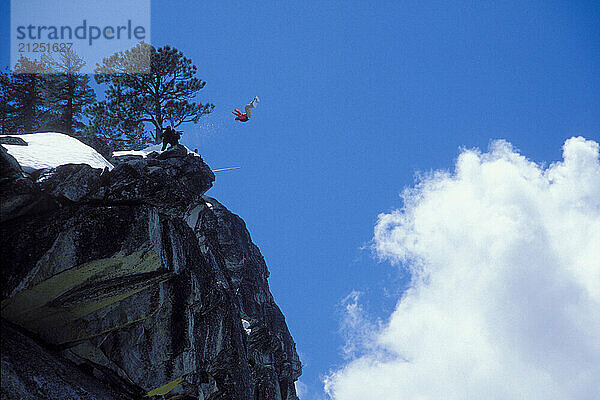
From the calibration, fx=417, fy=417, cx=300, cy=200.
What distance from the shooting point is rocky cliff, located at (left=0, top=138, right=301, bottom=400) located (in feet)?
47.4

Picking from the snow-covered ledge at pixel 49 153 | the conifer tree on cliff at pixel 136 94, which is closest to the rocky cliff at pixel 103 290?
the snow-covered ledge at pixel 49 153

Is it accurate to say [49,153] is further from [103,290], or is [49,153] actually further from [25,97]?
[25,97]

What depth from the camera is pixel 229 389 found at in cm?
2456

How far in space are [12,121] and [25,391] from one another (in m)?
42.6

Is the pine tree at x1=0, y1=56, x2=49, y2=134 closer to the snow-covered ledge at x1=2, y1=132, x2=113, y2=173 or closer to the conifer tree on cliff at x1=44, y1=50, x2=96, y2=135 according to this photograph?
the conifer tree on cliff at x1=44, y1=50, x2=96, y2=135

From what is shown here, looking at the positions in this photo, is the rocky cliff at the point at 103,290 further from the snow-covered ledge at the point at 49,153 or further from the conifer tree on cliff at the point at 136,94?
the conifer tree on cliff at the point at 136,94

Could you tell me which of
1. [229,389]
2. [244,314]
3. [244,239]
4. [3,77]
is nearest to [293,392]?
[244,314]

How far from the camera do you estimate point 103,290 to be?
16.5m

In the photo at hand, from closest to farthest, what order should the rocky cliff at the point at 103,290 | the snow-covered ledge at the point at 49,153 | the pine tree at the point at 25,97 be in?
the rocky cliff at the point at 103,290 → the snow-covered ledge at the point at 49,153 → the pine tree at the point at 25,97

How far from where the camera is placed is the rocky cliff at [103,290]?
1445 centimetres

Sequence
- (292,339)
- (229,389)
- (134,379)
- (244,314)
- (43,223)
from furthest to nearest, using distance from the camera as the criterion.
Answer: (292,339), (244,314), (229,389), (134,379), (43,223)

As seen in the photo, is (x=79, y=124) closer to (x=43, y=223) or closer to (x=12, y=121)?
(x=12, y=121)

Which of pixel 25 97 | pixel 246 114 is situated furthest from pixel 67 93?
pixel 246 114

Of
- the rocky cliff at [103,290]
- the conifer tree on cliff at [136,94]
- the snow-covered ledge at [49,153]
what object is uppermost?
the conifer tree on cliff at [136,94]
